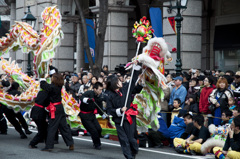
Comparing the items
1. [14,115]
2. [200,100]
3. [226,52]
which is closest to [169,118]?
[200,100]

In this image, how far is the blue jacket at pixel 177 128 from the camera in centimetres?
1268

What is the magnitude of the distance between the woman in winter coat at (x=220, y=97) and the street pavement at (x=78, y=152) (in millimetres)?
1464

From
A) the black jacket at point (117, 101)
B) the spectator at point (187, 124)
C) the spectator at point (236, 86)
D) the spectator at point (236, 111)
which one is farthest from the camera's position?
the spectator at point (236, 86)

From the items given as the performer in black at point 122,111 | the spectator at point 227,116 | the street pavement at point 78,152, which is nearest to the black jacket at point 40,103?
the street pavement at point 78,152

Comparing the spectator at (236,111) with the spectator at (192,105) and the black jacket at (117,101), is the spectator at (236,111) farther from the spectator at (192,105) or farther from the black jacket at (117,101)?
the black jacket at (117,101)

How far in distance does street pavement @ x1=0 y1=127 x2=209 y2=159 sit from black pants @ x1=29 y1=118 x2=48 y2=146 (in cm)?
21

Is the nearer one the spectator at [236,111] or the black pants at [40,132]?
the spectator at [236,111]

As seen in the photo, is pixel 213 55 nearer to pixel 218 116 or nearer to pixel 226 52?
pixel 226 52

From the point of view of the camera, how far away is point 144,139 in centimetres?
1273

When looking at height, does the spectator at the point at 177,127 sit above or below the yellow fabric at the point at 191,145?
above

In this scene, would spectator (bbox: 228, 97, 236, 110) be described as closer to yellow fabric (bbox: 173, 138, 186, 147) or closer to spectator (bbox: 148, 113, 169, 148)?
yellow fabric (bbox: 173, 138, 186, 147)

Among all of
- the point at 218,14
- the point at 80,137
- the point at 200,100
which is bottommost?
the point at 80,137

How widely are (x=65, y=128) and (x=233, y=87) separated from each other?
15.0 ft

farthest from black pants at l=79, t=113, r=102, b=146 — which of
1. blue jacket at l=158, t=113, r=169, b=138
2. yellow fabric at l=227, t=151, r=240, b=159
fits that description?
yellow fabric at l=227, t=151, r=240, b=159
